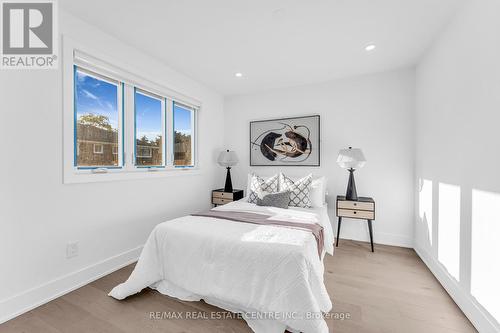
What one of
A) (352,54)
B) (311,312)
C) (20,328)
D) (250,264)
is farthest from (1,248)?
(352,54)

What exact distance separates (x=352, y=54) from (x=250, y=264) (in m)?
2.65

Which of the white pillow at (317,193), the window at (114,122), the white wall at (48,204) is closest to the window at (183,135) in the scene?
the window at (114,122)

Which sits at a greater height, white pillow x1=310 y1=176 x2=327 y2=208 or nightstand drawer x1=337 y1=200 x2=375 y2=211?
white pillow x1=310 y1=176 x2=327 y2=208

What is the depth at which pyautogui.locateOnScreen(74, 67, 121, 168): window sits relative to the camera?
7.06 feet

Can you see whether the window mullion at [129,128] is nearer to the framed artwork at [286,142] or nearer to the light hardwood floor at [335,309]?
the light hardwood floor at [335,309]

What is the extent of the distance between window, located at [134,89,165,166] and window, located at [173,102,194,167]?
267 mm

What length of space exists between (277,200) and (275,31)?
1.93 meters

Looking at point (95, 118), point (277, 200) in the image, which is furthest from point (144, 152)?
point (277, 200)

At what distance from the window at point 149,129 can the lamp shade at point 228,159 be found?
105 cm

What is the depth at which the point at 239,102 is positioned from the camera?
416 centimetres

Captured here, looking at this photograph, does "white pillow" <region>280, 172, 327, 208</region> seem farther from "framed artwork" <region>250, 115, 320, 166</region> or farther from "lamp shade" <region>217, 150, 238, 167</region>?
"lamp shade" <region>217, 150, 238, 167</region>

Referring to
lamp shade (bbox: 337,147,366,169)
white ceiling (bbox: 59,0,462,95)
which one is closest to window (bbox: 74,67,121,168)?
white ceiling (bbox: 59,0,462,95)

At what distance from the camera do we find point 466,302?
1669 mm

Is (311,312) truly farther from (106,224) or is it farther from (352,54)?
(352,54)
